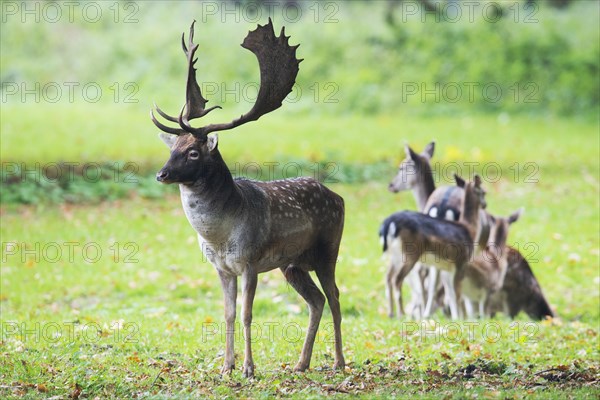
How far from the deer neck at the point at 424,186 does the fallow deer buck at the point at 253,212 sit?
4991mm

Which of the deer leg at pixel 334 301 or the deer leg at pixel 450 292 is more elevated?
the deer leg at pixel 334 301

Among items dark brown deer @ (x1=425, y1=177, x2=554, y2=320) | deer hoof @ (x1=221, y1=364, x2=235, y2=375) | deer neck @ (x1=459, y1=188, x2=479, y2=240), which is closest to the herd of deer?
deer hoof @ (x1=221, y1=364, x2=235, y2=375)

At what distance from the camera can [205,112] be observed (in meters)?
8.16

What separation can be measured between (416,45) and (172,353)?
21068 mm

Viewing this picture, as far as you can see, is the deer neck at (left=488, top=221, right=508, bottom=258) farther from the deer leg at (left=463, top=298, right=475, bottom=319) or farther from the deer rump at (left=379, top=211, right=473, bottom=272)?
the deer rump at (left=379, top=211, right=473, bottom=272)

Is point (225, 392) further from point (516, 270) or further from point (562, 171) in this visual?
point (562, 171)

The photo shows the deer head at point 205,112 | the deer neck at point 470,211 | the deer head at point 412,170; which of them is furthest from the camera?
the deer head at point 412,170

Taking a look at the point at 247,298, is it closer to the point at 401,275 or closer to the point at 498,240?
the point at 401,275

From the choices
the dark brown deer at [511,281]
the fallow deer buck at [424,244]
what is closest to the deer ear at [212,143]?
the fallow deer buck at [424,244]

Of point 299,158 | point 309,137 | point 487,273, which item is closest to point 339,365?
point 487,273

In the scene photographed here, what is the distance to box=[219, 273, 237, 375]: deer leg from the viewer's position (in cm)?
814

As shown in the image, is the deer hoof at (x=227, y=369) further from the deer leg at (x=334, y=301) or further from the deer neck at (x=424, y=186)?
the deer neck at (x=424, y=186)

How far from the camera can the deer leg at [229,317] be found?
814cm

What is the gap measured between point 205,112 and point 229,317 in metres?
1.69
